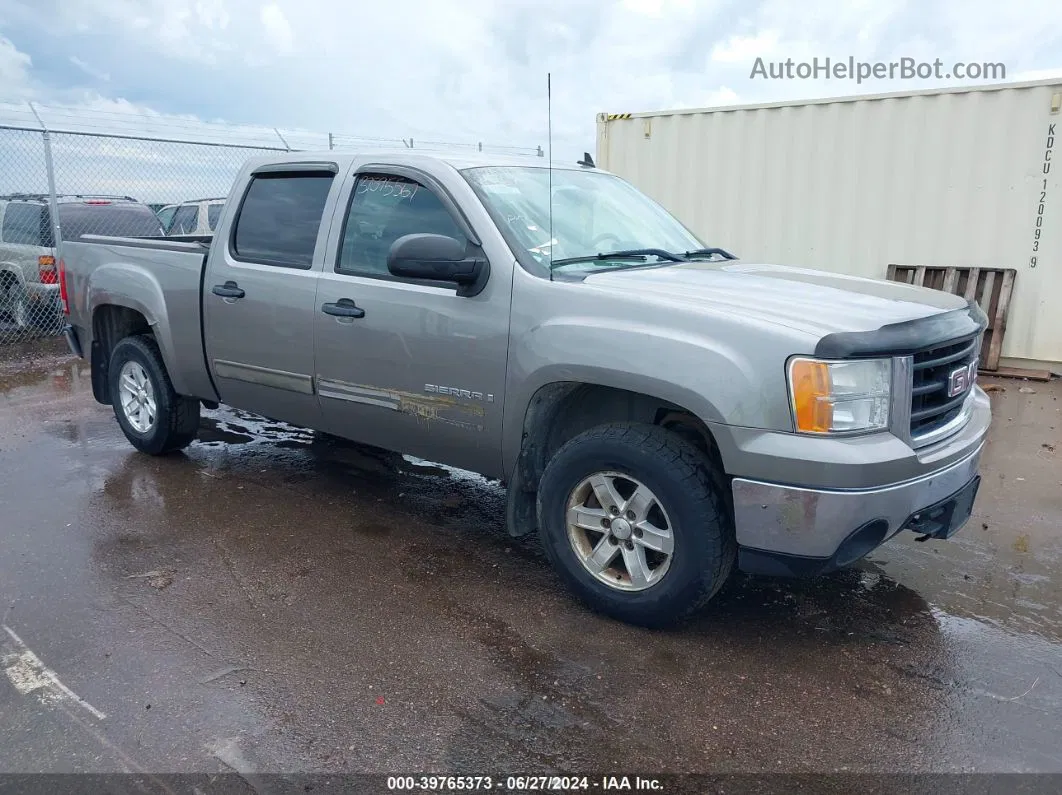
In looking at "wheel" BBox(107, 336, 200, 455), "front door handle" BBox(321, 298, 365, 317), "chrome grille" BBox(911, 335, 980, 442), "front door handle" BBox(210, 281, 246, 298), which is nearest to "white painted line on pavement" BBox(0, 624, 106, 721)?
"front door handle" BBox(321, 298, 365, 317)

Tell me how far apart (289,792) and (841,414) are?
6.97ft

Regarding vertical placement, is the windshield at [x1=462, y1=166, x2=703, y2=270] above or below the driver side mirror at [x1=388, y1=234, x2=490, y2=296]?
above

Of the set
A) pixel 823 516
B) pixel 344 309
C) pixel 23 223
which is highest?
pixel 23 223

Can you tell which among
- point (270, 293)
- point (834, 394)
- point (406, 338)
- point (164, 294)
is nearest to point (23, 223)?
point (164, 294)

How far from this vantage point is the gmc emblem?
10.8ft

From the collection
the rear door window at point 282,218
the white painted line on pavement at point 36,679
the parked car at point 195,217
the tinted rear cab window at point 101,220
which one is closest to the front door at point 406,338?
the rear door window at point 282,218

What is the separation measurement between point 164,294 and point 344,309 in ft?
5.36

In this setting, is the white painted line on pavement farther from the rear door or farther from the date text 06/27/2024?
the rear door

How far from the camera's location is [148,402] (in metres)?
5.54

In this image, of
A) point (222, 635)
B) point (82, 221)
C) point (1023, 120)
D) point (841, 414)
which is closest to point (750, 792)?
point (841, 414)

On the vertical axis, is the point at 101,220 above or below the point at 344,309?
above

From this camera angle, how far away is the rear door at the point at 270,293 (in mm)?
4395

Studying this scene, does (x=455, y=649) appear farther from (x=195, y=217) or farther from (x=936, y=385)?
(x=195, y=217)

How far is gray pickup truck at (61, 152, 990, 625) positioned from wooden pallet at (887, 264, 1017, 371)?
5.31 m
